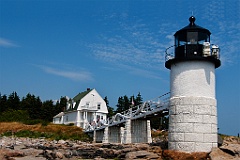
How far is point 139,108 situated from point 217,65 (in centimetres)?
796

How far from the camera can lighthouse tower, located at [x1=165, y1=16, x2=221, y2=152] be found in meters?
16.7

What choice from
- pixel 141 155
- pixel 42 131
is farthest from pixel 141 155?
pixel 42 131

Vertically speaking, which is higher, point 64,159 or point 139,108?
point 139,108

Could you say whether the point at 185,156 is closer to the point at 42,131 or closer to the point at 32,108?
the point at 42,131

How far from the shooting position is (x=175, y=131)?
55.9 feet

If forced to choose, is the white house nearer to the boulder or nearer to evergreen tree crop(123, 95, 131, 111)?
evergreen tree crop(123, 95, 131, 111)

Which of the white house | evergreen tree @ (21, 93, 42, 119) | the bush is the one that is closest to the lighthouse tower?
the white house

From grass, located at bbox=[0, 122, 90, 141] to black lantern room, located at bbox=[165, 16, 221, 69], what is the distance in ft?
79.0

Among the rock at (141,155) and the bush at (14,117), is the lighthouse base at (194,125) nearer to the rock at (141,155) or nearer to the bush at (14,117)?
the rock at (141,155)

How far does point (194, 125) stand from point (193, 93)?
5.65 feet

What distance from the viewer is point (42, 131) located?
41688 millimetres

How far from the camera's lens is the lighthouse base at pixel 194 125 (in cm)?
1656

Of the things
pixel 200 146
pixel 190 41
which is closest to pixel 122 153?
pixel 200 146

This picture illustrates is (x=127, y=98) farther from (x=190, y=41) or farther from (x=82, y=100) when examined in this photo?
(x=190, y=41)
